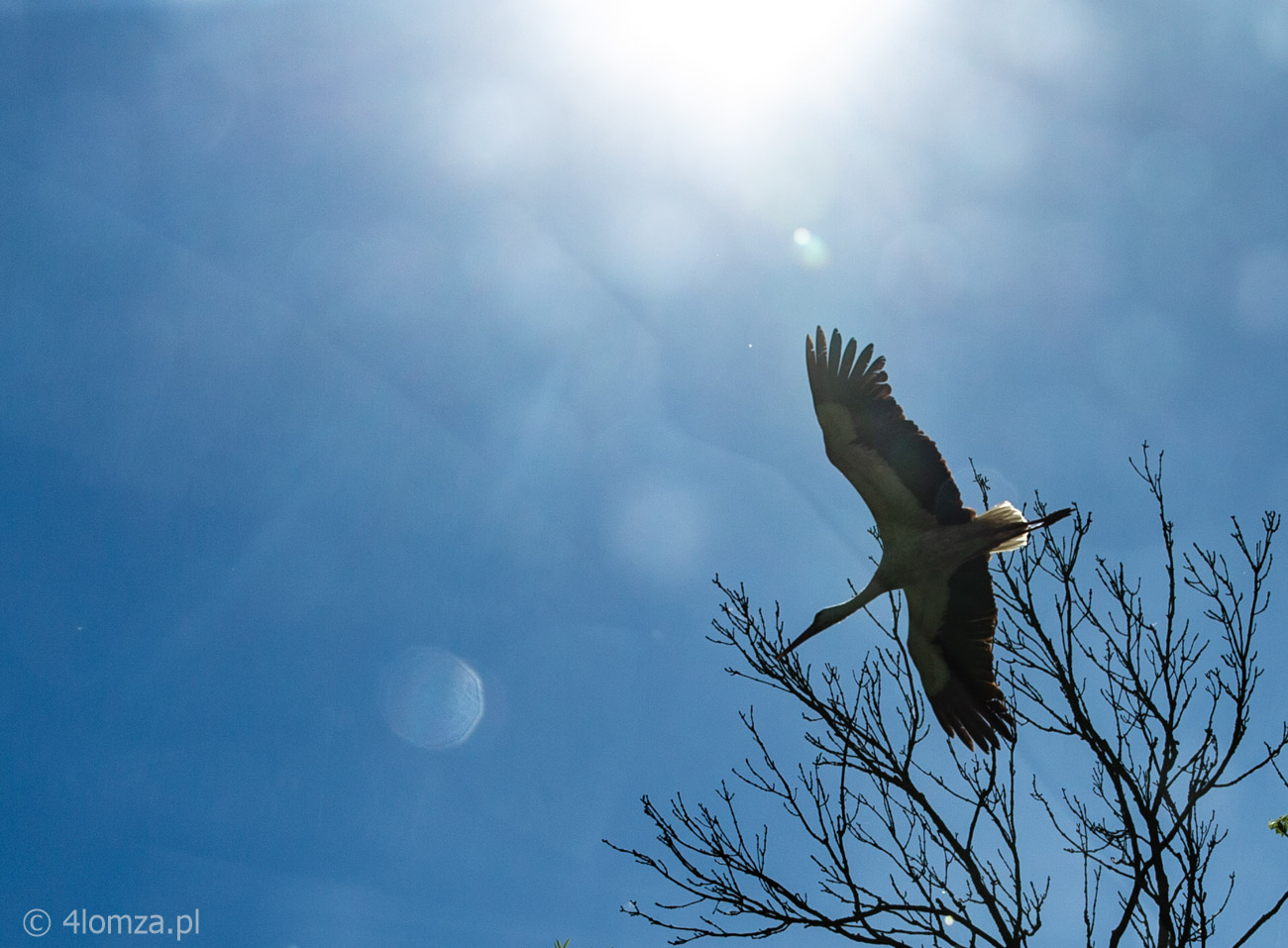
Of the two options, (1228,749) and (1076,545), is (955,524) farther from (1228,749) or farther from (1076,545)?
(1228,749)

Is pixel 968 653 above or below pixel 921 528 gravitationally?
below

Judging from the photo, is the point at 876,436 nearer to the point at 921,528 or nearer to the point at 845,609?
the point at 921,528

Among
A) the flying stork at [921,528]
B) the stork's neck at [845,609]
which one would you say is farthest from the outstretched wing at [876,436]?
the stork's neck at [845,609]

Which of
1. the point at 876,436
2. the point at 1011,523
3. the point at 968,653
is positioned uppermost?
the point at 876,436

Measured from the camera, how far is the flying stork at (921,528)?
5020mm

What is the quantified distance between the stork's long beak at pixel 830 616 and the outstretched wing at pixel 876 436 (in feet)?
2.60

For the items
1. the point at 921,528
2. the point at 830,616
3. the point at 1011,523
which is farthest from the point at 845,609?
the point at 1011,523

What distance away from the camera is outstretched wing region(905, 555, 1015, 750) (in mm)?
5371

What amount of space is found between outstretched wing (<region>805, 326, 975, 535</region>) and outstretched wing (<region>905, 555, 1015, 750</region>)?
0.61 metres

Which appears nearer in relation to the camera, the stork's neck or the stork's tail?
the stork's tail

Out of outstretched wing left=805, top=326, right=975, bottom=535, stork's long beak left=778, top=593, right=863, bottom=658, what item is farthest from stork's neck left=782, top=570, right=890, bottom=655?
outstretched wing left=805, top=326, right=975, bottom=535

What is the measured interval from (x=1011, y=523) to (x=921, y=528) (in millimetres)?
583

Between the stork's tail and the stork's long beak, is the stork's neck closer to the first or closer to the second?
the stork's long beak

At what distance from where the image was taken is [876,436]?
16.5 ft
